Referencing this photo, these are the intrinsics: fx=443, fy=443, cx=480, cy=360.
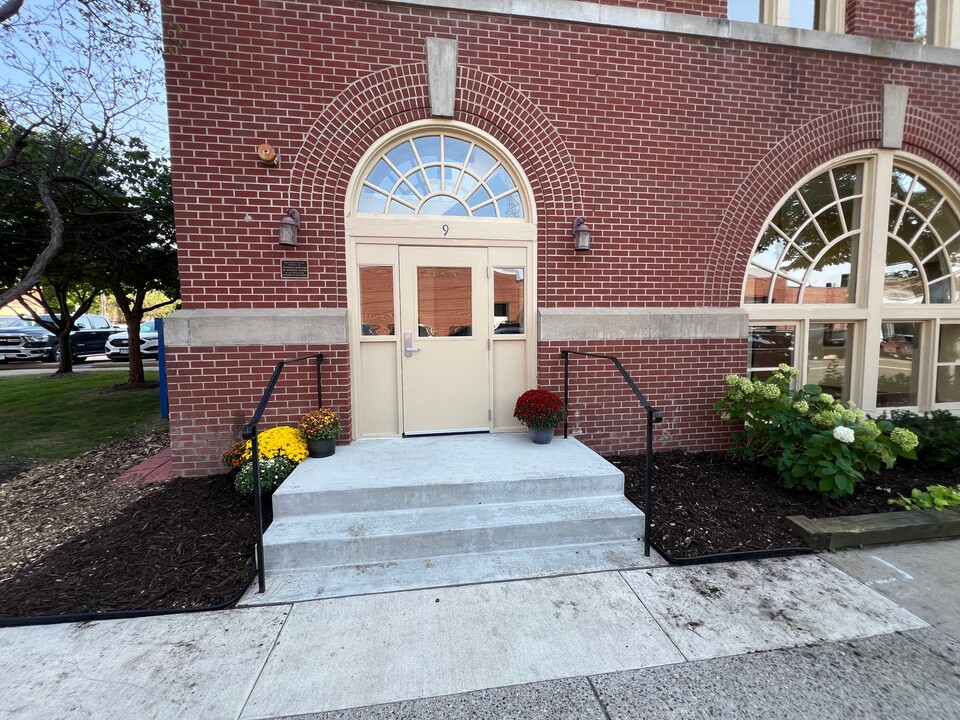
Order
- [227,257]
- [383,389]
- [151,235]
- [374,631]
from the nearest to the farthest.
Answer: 1. [374,631]
2. [227,257]
3. [383,389]
4. [151,235]

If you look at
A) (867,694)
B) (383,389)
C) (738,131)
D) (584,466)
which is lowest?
(867,694)

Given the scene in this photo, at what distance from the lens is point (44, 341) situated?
16000 mm

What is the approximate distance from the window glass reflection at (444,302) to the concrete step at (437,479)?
4.05 feet

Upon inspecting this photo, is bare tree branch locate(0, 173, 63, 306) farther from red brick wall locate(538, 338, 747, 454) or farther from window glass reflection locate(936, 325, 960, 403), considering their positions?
window glass reflection locate(936, 325, 960, 403)

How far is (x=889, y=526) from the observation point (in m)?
3.31

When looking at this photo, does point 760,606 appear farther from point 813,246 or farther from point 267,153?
point 267,153

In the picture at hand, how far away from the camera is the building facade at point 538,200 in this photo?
13.3ft

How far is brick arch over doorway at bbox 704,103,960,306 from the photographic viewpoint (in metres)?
4.86

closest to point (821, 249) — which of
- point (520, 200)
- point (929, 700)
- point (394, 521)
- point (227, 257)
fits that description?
point (520, 200)

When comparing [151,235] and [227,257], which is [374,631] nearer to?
[227,257]

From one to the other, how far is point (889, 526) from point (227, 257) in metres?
5.84

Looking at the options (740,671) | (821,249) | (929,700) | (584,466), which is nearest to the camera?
(929,700)

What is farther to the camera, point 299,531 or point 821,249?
point 821,249

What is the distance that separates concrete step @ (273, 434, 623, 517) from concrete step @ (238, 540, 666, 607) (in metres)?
0.43
